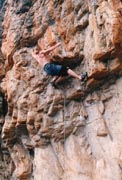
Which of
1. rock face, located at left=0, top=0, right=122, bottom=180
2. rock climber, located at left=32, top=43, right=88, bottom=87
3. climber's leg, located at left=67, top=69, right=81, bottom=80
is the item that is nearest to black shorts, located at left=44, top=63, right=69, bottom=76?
rock climber, located at left=32, top=43, right=88, bottom=87

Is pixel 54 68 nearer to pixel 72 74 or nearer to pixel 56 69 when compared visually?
pixel 56 69

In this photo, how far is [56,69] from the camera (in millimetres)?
9594

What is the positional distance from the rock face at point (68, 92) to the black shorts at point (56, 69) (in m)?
0.51

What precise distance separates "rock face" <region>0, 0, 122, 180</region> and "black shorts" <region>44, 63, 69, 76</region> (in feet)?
1.69

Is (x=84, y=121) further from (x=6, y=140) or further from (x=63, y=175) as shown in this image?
(x=6, y=140)

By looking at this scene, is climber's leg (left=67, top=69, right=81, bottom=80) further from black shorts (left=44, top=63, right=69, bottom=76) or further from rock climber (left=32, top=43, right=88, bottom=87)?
black shorts (left=44, top=63, right=69, bottom=76)

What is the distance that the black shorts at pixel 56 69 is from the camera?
9570mm

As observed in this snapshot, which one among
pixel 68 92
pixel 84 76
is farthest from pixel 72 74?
pixel 68 92

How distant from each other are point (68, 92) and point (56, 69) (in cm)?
98

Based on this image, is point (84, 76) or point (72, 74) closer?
point (84, 76)

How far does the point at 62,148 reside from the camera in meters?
10.5

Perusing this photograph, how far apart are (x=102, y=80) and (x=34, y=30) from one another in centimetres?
333

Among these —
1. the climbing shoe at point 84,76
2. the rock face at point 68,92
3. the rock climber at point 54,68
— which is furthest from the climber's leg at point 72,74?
the rock face at point 68,92

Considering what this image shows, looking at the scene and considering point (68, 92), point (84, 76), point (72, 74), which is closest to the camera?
point (84, 76)
